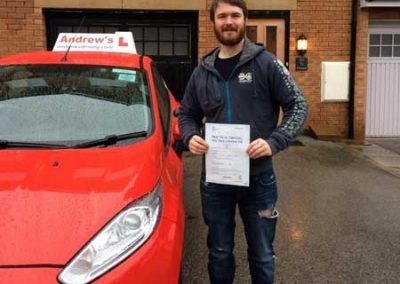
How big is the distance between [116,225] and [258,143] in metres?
0.82

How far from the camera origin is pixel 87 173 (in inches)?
107

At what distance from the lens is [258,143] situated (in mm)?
2729

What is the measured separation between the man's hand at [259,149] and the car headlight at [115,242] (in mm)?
552

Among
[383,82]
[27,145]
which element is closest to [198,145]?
[27,145]

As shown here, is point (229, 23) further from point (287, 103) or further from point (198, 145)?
point (198, 145)

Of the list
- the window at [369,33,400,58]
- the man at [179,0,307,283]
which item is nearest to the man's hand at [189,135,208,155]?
the man at [179,0,307,283]

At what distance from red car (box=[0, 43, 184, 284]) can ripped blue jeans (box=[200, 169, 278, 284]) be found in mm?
205

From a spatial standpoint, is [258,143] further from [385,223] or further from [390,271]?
[385,223]

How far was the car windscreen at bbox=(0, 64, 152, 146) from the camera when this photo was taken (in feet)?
10.9

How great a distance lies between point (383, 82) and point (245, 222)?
9.02m

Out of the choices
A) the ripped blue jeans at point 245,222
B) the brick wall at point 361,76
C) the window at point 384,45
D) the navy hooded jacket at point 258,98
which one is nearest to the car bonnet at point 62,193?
the ripped blue jeans at point 245,222

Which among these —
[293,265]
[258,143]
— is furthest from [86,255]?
[293,265]

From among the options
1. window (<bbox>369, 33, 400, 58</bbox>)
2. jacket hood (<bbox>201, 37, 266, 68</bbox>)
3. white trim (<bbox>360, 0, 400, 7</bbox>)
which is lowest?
jacket hood (<bbox>201, 37, 266, 68</bbox>)

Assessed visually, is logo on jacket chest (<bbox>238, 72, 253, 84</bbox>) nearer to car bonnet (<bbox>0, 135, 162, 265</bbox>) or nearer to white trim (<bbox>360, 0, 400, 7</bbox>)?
car bonnet (<bbox>0, 135, 162, 265</bbox>)
